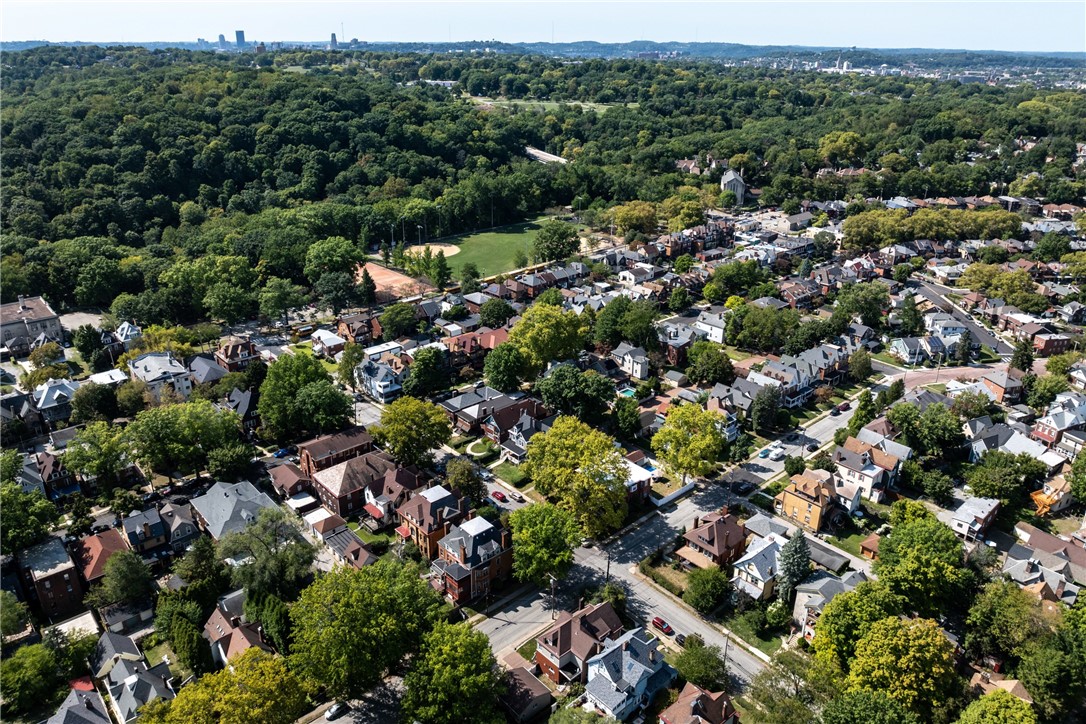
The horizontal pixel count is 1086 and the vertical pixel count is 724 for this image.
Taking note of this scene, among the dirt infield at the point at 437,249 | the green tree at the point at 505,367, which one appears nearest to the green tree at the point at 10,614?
the green tree at the point at 505,367

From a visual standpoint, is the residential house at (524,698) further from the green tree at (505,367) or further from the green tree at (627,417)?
the green tree at (505,367)

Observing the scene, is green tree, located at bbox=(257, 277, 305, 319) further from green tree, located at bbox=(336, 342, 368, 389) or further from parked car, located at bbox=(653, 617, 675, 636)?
parked car, located at bbox=(653, 617, 675, 636)

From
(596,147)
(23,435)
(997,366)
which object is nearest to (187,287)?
(23,435)

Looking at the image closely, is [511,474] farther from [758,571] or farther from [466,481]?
[758,571]

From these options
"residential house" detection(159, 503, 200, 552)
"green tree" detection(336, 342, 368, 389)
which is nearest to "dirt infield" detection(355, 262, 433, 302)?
"green tree" detection(336, 342, 368, 389)

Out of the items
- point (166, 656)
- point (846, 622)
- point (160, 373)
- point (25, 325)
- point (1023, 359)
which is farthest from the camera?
point (25, 325)

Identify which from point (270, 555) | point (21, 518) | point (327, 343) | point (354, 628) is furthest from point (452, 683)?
point (327, 343)

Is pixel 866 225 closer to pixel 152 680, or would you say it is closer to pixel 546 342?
pixel 546 342
